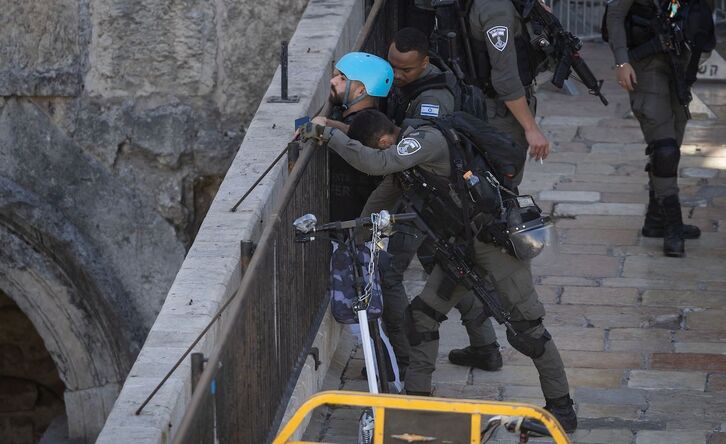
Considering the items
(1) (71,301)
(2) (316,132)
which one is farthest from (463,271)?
(1) (71,301)

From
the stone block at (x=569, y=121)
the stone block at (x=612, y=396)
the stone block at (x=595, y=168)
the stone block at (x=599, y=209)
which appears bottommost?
the stone block at (x=612, y=396)

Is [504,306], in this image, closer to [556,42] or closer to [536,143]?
[536,143]

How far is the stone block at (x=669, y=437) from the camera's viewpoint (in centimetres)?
571

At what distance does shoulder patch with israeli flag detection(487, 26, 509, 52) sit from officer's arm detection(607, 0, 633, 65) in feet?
4.47

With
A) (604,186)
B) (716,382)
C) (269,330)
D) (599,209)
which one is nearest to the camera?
(269,330)

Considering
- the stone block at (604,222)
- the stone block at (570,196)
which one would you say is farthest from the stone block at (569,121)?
the stone block at (604,222)

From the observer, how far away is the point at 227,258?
18.2ft

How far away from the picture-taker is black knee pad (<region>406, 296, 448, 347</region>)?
5.83 meters

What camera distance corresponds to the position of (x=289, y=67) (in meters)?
7.14

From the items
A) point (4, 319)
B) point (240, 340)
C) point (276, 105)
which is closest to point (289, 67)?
point (276, 105)

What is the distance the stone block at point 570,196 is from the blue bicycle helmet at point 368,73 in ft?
9.01

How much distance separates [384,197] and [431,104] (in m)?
0.45

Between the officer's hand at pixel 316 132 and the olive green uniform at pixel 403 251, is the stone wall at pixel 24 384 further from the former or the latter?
the officer's hand at pixel 316 132

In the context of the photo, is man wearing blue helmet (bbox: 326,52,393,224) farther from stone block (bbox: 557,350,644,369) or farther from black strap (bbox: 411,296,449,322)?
stone block (bbox: 557,350,644,369)
